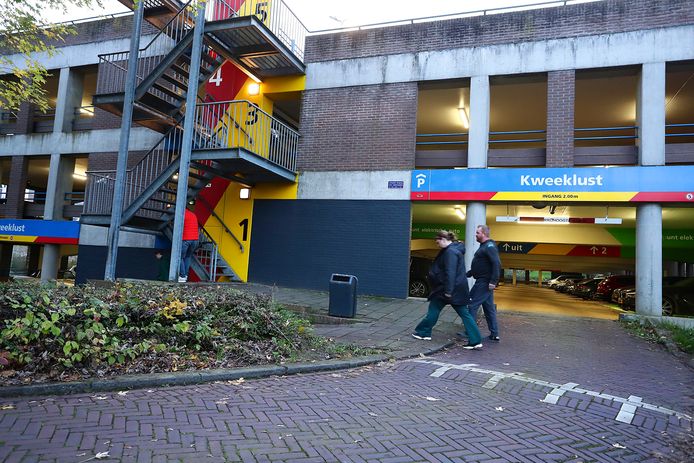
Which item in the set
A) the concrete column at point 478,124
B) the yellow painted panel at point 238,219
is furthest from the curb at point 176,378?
the yellow painted panel at point 238,219

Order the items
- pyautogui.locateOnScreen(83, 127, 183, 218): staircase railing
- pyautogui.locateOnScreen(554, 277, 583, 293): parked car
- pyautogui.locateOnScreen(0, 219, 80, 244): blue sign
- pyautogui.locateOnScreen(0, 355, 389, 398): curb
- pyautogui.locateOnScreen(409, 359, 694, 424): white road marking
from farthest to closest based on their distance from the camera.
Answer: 1. pyautogui.locateOnScreen(554, 277, 583, 293): parked car
2. pyautogui.locateOnScreen(0, 219, 80, 244): blue sign
3. pyautogui.locateOnScreen(83, 127, 183, 218): staircase railing
4. pyautogui.locateOnScreen(409, 359, 694, 424): white road marking
5. pyautogui.locateOnScreen(0, 355, 389, 398): curb

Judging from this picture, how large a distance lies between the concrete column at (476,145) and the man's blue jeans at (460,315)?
15.2 feet

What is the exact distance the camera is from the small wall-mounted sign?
40.6 ft

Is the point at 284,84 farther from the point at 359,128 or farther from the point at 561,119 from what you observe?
the point at 561,119

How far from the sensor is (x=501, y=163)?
39.2 ft

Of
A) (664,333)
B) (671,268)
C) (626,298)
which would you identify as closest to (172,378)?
(664,333)

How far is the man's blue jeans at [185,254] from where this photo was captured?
11.1 m

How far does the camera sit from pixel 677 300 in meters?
12.1

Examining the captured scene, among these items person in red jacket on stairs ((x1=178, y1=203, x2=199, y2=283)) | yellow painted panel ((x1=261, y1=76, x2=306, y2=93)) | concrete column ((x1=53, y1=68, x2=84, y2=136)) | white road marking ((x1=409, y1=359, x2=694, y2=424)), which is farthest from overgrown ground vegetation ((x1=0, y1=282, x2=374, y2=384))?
concrete column ((x1=53, y1=68, x2=84, y2=136))

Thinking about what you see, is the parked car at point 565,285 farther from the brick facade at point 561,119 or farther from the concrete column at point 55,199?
the concrete column at point 55,199

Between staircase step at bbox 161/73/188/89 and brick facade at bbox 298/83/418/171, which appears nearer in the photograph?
staircase step at bbox 161/73/188/89

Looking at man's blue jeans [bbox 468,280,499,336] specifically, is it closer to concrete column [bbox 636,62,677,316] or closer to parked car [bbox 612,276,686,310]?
concrete column [bbox 636,62,677,316]

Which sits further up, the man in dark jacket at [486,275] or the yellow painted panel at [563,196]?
the yellow painted panel at [563,196]

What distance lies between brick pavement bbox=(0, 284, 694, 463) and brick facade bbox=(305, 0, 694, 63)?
9.04 m
